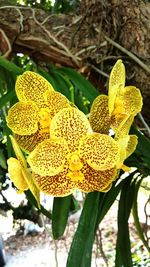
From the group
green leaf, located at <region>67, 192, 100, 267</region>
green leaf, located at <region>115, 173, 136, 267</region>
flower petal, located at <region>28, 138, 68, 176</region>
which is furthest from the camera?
green leaf, located at <region>115, 173, 136, 267</region>

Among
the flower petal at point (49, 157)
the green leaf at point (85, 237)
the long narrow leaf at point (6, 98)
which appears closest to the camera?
the flower petal at point (49, 157)

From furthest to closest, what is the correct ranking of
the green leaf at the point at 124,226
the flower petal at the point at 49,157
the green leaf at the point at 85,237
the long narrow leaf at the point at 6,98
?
1. the green leaf at the point at 124,226
2. the long narrow leaf at the point at 6,98
3. the green leaf at the point at 85,237
4. the flower petal at the point at 49,157

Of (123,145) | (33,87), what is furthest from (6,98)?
(123,145)

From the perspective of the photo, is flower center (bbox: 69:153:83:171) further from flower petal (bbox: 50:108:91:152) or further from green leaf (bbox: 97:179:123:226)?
green leaf (bbox: 97:179:123:226)

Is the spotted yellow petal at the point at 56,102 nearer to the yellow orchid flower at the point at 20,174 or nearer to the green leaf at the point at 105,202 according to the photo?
the yellow orchid flower at the point at 20,174

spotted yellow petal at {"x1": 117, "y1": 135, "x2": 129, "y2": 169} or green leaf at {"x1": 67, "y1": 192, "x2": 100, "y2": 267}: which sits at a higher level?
spotted yellow petal at {"x1": 117, "y1": 135, "x2": 129, "y2": 169}

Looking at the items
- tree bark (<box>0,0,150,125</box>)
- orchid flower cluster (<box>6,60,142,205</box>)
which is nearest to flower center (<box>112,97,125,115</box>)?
orchid flower cluster (<box>6,60,142,205</box>)

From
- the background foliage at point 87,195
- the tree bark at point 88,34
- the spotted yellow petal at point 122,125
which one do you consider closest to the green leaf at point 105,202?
the background foliage at point 87,195

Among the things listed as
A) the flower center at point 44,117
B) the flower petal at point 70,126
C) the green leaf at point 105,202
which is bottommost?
the green leaf at point 105,202

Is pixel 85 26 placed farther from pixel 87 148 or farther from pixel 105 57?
pixel 87 148
